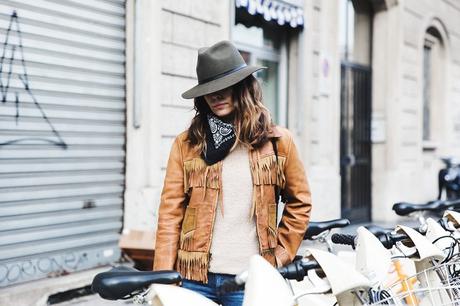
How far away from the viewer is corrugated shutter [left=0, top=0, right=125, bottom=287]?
15.7ft

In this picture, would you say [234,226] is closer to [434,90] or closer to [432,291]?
[432,291]

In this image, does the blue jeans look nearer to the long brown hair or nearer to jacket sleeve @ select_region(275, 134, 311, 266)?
jacket sleeve @ select_region(275, 134, 311, 266)

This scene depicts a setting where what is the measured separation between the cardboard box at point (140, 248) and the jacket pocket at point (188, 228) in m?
2.14

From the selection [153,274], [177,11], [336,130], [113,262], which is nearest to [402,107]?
[336,130]

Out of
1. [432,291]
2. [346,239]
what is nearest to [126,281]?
[346,239]

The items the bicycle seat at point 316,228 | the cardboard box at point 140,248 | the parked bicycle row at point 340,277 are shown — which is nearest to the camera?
the parked bicycle row at point 340,277

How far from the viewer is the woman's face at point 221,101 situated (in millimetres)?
2527

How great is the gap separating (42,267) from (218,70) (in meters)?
3.20

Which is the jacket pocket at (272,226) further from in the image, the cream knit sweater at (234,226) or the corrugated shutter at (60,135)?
the corrugated shutter at (60,135)

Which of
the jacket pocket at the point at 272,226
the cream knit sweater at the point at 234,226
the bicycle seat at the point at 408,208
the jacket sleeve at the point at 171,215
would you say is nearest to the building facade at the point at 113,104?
the jacket sleeve at the point at 171,215

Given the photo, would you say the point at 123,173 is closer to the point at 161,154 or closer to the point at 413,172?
the point at 161,154

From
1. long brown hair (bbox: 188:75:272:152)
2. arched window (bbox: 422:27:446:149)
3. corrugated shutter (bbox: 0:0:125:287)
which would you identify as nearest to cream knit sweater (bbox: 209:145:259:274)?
long brown hair (bbox: 188:75:272:152)

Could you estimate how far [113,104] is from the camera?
5668 mm

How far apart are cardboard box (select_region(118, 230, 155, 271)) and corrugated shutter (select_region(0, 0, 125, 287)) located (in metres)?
0.65
